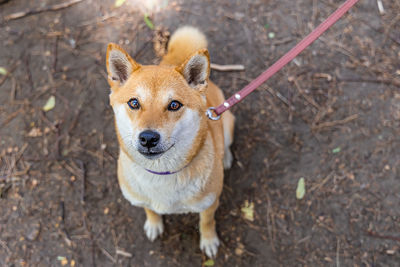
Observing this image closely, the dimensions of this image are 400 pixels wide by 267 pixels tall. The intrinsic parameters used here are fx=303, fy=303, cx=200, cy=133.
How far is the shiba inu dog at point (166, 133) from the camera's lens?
2.14 m

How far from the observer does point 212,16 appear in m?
4.48

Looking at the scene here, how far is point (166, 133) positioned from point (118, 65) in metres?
0.72

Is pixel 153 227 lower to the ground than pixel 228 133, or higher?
lower

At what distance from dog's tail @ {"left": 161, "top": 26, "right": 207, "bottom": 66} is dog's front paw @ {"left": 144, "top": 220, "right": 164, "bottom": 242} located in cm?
171

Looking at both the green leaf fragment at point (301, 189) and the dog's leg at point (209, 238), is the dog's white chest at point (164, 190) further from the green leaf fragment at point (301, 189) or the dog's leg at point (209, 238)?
the green leaf fragment at point (301, 189)

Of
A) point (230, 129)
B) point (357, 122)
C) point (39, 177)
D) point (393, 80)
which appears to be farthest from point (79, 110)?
point (393, 80)

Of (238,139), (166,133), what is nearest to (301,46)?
(166,133)

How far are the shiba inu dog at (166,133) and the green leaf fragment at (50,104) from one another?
1914 mm

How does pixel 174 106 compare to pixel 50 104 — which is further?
pixel 50 104

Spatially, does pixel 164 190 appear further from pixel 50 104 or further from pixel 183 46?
pixel 50 104

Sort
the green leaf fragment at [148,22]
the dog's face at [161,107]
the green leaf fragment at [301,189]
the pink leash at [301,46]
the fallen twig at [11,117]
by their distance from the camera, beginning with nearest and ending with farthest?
the dog's face at [161,107] → the pink leash at [301,46] → the green leaf fragment at [301,189] → the fallen twig at [11,117] → the green leaf fragment at [148,22]

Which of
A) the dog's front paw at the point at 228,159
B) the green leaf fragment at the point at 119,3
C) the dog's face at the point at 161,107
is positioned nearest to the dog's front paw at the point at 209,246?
the dog's front paw at the point at 228,159

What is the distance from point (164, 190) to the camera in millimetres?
2502

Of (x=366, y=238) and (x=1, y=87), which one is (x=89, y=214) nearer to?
(x=1, y=87)
